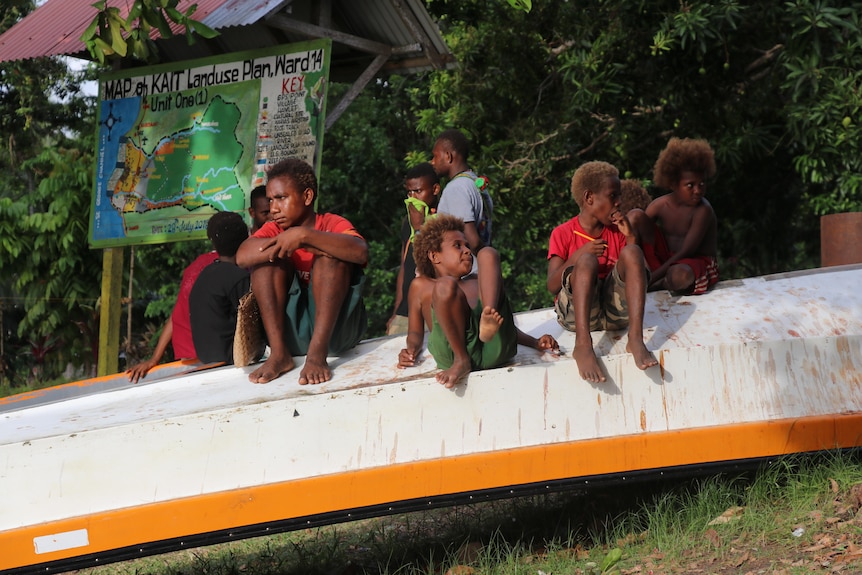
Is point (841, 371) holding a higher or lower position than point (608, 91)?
lower

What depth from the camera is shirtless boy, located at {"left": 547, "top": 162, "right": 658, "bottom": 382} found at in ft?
13.8

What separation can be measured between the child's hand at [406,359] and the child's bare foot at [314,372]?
0.99ft

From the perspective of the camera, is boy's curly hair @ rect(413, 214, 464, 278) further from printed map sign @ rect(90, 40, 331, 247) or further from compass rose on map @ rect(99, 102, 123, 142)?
compass rose on map @ rect(99, 102, 123, 142)

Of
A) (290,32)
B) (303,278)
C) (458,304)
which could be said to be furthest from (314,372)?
(290,32)

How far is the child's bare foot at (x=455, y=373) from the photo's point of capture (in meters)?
4.05

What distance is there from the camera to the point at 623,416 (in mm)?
4168

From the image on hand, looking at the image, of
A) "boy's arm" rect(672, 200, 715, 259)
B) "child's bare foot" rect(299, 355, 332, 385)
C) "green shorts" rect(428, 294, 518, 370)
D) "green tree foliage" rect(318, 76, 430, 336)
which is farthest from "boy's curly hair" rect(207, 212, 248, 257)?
"green tree foliage" rect(318, 76, 430, 336)

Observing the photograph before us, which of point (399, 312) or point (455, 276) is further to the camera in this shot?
point (399, 312)

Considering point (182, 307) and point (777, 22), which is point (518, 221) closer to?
point (777, 22)

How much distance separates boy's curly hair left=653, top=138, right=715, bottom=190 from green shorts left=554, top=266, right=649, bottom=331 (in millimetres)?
1001

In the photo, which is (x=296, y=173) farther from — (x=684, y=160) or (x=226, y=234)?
(x=684, y=160)

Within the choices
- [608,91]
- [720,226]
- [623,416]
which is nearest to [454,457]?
[623,416]

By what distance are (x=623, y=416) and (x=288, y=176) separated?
1789 mm

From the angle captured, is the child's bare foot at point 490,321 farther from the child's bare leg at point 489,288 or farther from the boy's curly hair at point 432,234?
the boy's curly hair at point 432,234
